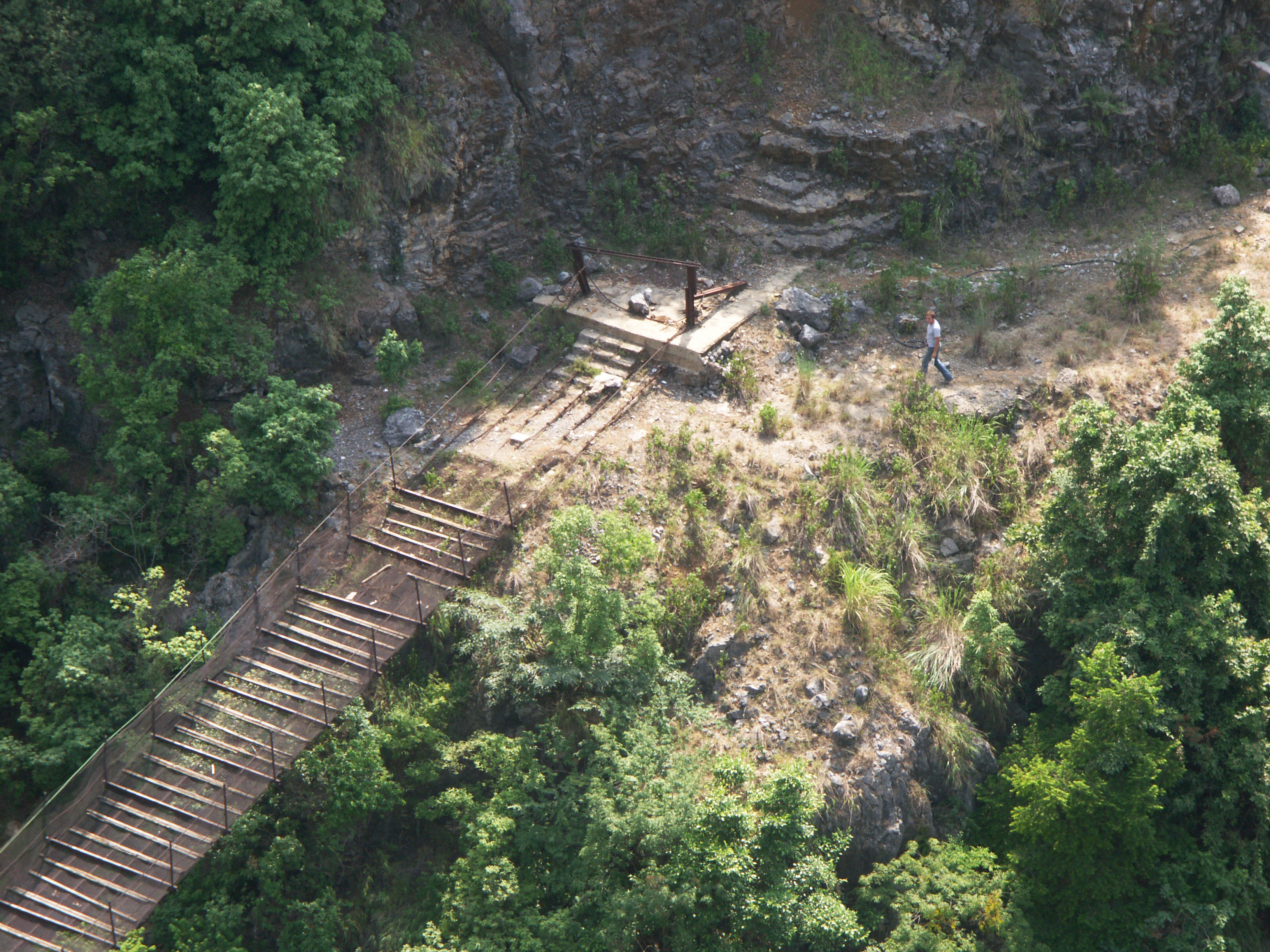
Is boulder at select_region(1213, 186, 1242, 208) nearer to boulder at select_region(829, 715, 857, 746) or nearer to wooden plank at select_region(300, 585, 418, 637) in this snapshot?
boulder at select_region(829, 715, 857, 746)

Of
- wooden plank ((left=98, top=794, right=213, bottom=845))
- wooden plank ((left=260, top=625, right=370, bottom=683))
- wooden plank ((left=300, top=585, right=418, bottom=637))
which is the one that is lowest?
wooden plank ((left=98, top=794, right=213, bottom=845))

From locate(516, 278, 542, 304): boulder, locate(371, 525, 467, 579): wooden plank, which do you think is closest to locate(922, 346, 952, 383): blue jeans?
locate(516, 278, 542, 304): boulder

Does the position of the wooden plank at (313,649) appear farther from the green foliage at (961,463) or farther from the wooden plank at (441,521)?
the green foliage at (961,463)

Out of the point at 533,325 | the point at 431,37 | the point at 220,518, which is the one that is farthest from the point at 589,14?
the point at 220,518

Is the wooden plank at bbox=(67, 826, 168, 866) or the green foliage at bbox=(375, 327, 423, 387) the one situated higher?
the green foliage at bbox=(375, 327, 423, 387)

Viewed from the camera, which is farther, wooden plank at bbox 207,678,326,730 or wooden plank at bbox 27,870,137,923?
wooden plank at bbox 207,678,326,730

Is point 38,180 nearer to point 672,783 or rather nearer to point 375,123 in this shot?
point 375,123
